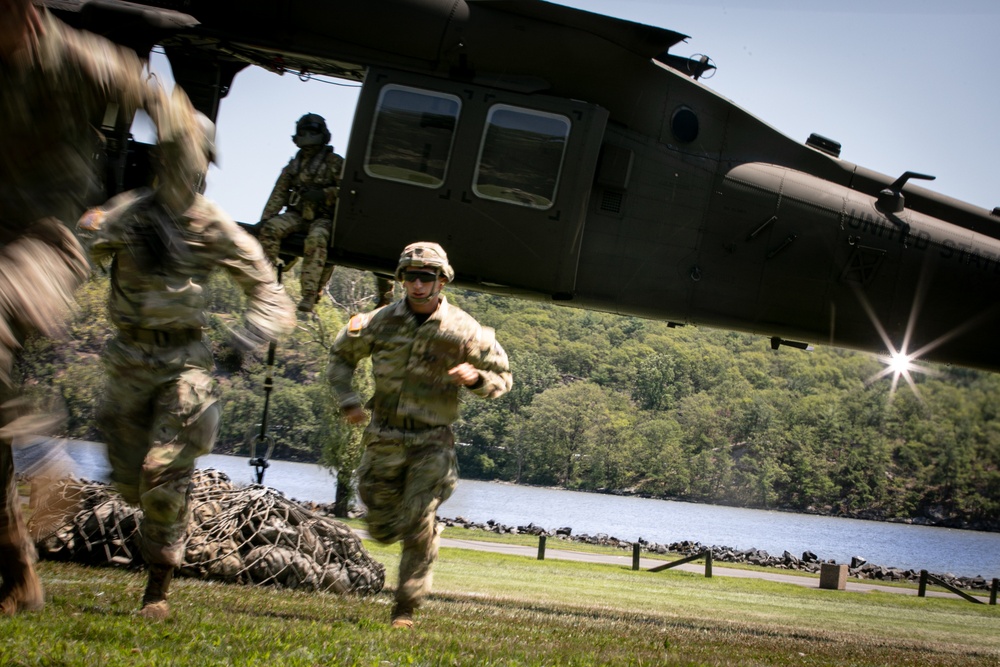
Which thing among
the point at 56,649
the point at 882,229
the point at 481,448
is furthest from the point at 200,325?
the point at 481,448

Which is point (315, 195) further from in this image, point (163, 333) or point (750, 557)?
point (750, 557)

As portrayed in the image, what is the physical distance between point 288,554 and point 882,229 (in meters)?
7.28

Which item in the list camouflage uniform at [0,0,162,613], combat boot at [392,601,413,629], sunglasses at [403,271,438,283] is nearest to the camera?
camouflage uniform at [0,0,162,613]

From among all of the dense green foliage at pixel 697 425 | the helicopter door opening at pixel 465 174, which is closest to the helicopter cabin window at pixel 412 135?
the helicopter door opening at pixel 465 174

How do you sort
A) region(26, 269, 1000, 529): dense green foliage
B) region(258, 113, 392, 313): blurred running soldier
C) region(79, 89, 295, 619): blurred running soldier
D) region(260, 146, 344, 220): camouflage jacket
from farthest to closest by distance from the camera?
region(26, 269, 1000, 529): dense green foliage < region(260, 146, 344, 220): camouflage jacket < region(258, 113, 392, 313): blurred running soldier < region(79, 89, 295, 619): blurred running soldier

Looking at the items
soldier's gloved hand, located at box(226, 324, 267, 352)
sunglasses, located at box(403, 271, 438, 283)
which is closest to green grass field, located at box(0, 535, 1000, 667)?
soldier's gloved hand, located at box(226, 324, 267, 352)

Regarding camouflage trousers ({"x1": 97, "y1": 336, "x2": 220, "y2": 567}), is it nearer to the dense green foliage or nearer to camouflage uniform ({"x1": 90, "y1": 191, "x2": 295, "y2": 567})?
camouflage uniform ({"x1": 90, "y1": 191, "x2": 295, "y2": 567})

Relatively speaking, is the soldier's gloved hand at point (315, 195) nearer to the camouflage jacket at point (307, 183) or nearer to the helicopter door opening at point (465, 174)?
the camouflage jacket at point (307, 183)

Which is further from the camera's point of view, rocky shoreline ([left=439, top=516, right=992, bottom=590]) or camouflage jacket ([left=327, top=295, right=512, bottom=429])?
rocky shoreline ([left=439, top=516, right=992, bottom=590])

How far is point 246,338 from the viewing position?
5.89m

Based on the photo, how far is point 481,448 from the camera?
211ft

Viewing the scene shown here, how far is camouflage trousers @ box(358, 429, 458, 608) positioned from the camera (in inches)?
255

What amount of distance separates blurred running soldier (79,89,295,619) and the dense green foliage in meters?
51.3

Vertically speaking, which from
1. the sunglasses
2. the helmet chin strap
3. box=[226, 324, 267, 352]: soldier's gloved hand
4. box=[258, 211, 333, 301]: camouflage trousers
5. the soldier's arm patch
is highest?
box=[258, 211, 333, 301]: camouflage trousers
